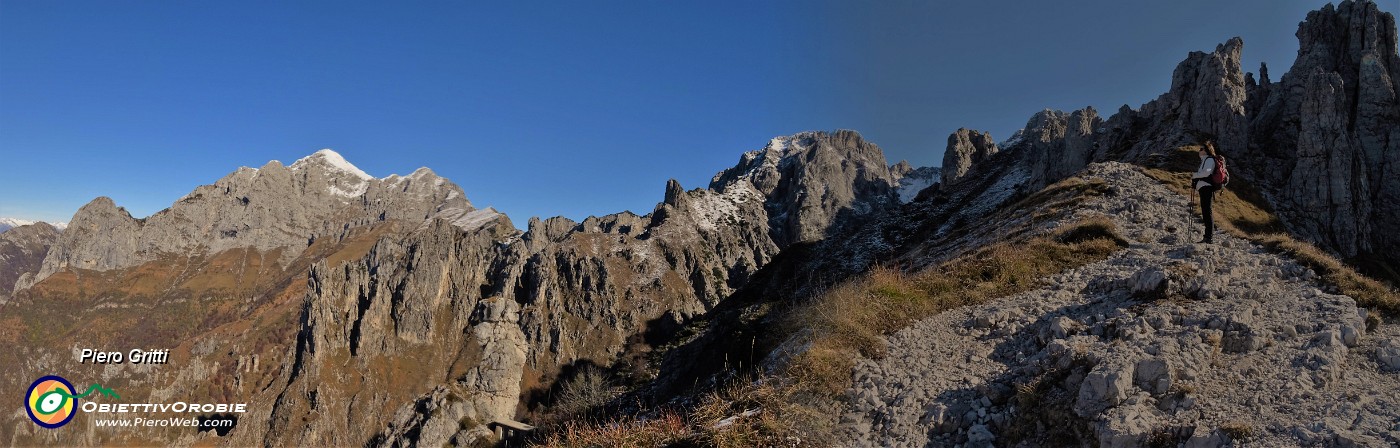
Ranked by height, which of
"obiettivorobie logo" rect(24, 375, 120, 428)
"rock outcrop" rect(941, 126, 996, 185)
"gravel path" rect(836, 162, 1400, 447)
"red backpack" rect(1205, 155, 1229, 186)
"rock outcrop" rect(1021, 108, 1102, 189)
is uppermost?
"rock outcrop" rect(941, 126, 996, 185)

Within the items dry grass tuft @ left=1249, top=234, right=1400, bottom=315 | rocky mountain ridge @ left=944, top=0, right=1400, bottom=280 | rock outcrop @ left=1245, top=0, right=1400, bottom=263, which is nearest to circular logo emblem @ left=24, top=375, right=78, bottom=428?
dry grass tuft @ left=1249, top=234, right=1400, bottom=315

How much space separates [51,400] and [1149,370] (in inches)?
3019

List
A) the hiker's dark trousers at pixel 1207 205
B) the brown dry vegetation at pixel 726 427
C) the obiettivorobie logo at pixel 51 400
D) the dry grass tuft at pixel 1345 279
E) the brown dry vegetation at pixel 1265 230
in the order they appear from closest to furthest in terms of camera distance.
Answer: the brown dry vegetation at pixel 726 427, the dry grass tuft at pixel 1345 279, the brown dry vegetation at pixel 1265 230, the hiker's dark trousers at pixel 1207 205, the obiettivorobie logo at pixel 51 400

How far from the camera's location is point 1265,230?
25062 millimetres

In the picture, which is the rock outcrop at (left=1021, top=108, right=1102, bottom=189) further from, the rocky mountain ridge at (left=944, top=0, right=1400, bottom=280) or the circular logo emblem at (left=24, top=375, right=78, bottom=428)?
the circular logo emblem at (left=24, top=375, right=78, bottom=428)

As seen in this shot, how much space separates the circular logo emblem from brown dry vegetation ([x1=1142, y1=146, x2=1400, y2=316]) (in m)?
76.4

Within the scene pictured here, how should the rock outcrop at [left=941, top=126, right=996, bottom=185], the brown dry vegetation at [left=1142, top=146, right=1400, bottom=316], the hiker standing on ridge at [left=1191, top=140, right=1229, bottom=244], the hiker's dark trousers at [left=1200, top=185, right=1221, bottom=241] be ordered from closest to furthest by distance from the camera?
the brown dry vegetation at [left=1142, top=146, right=1400, bottom=316], the hiker's dark trousers at [left=1200, top=185, right=1221, bottom=241], the hiker standing on ridge at [left=1191, top=140, right=1229, bottom=244], the rock outcrop at [left=941, top=126, right=996, bottom=185]

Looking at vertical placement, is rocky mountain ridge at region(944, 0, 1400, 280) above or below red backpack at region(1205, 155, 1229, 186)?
above

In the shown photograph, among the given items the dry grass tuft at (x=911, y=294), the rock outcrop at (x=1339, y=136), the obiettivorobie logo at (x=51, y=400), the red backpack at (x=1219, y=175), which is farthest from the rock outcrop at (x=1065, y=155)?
the obiettivorobie logo at (x=51, y=400)

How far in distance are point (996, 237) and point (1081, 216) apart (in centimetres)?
322

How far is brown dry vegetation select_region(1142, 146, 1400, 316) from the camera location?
11344mm

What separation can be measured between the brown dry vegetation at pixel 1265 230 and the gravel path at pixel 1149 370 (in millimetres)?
443

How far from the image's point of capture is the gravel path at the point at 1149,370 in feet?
24.9

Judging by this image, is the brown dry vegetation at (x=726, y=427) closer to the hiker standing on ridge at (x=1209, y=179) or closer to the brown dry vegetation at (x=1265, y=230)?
the brown dry vegetation at (x=1265, y=230)
